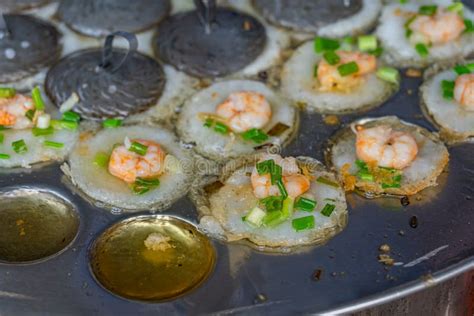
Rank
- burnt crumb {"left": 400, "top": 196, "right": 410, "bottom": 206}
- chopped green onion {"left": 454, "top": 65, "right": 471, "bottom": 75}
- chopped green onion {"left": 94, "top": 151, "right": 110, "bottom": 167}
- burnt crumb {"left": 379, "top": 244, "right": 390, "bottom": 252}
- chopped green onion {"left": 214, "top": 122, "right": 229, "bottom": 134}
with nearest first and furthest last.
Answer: burnt crumb {"left": 379, "top": 244, "right": 390, "bottom": 252} < burnt crumb {"left": 400, "top": 196, "right": 410, "bottom": 206} < chopped green onion {"left": 94, "top": 151, "right": 110, "bottom": 167} < chopped green onion {"left": 214, "top": 122, "right": 229, "bottom": 134} < chopped green onion {"left": 454, "top": 65, "right": 471, "bottom": 75}

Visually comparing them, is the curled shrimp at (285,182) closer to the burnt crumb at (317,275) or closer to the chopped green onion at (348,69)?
the burnt crumb at (317,275)

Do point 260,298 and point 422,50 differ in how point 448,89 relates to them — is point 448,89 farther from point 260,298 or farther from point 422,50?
point 260,298

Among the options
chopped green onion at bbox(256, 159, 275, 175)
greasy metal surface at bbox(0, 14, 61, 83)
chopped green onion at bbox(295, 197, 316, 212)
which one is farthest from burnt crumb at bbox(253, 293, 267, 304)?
greasy metal surface at bbox(0, 14, 61, 83)

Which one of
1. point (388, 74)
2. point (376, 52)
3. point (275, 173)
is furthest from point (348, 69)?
point (275, 173)

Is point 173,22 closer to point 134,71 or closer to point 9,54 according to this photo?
point 134,71

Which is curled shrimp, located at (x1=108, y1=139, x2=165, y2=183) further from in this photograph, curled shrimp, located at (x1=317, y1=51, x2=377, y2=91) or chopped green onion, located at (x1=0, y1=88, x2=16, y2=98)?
curled shrimp, located at (x1=317, y1=51, x2=377, y2=91)

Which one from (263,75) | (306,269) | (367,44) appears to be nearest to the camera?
(306,269)

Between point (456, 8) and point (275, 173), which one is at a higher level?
point (456, 8)
